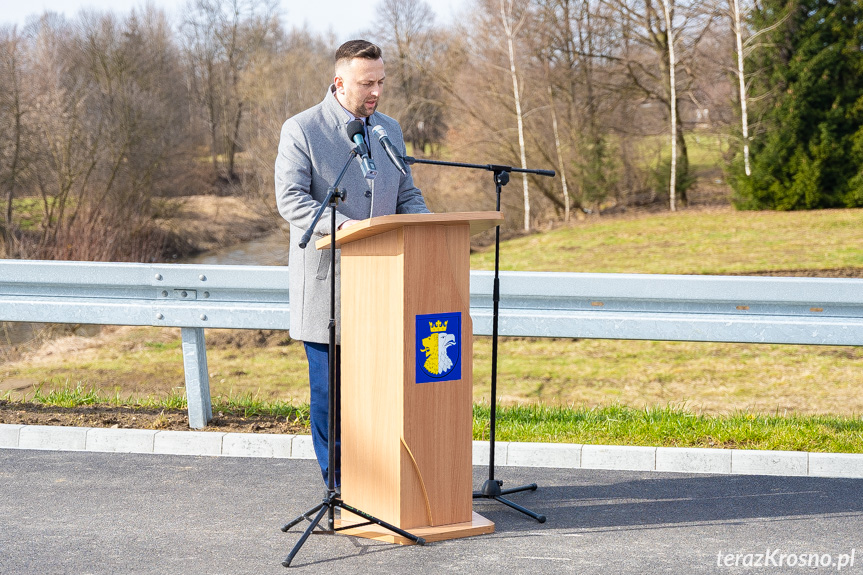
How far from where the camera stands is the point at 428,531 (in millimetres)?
3951

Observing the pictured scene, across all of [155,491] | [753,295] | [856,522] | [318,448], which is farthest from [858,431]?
[155,491]

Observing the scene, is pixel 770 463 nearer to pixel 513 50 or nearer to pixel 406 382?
pixel 406 382

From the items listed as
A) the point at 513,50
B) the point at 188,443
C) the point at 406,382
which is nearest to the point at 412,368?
the point at 406,382

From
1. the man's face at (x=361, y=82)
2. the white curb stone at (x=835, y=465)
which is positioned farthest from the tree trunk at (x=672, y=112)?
Answer: the man's face at (x=361, y=82)

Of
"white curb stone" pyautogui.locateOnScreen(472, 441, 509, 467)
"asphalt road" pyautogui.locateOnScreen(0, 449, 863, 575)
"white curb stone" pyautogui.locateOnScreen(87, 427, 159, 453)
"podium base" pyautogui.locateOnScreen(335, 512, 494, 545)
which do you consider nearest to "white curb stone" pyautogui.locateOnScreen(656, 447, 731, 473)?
"asphalt road" pyautogui.locateOnScreen(0, 449, 863, 575)

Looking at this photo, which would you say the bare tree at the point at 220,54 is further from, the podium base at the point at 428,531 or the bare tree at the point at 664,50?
the podium base at the point at 428,531

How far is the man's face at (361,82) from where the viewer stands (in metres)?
4.20

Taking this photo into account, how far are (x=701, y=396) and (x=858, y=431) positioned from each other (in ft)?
11.0

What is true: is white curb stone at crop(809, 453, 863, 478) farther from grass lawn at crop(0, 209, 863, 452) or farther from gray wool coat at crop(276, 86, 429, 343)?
gray wool coat at crop(276, 86, 429, 343)

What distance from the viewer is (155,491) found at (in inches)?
185

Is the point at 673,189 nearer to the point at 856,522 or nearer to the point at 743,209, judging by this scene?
the point at 743,209

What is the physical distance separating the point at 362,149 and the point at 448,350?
2.98 ft

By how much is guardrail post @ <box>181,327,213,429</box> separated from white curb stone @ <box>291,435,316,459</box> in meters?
0.71

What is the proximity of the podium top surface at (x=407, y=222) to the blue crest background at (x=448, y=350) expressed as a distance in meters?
0.39
